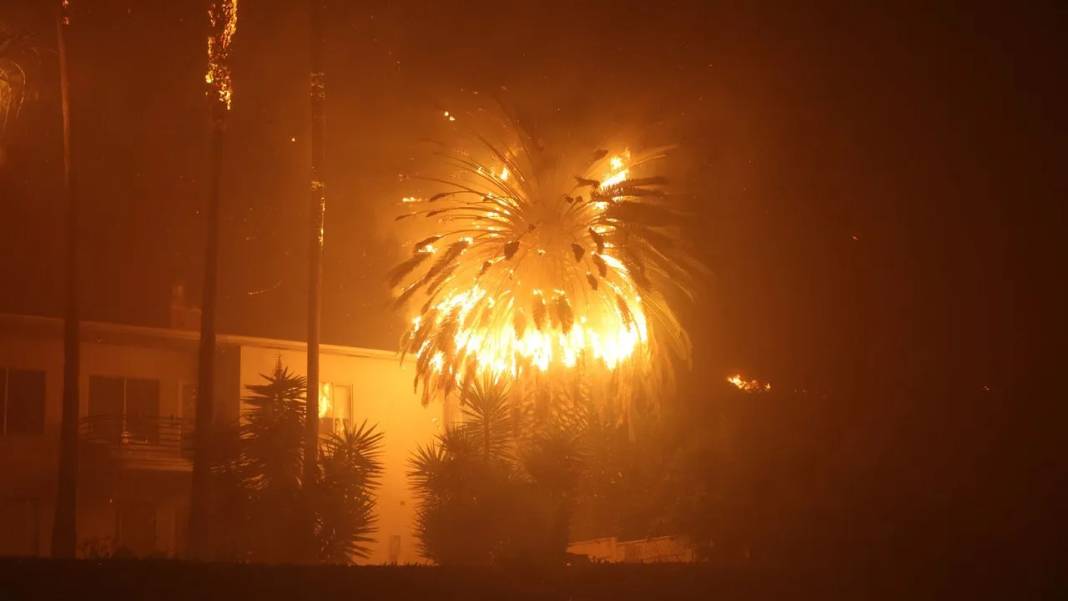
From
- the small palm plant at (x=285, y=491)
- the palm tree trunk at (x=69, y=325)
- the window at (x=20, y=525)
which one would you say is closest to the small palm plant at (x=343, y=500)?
the small palm plant at (x=285, y=491)

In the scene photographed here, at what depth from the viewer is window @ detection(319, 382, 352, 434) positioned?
38875 millimetres

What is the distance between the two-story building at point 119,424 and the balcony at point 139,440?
0.11 feet

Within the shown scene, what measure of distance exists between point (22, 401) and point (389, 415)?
1236cm

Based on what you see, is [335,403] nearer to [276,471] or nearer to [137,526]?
[137,526]

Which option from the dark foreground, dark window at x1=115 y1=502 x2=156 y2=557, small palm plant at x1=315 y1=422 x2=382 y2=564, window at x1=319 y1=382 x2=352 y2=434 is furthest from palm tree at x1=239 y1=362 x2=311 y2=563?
window at x1=319 y1=382 x2=352 y2=434

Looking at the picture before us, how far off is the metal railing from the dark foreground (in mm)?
16948

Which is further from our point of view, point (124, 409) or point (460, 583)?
point (124, 409)

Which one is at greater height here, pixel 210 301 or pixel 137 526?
pixel 210 301

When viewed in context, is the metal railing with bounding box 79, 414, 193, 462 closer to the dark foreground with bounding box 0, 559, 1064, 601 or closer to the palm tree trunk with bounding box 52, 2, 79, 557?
the palm tree trunk with bounding box 52, 2, 79, 557

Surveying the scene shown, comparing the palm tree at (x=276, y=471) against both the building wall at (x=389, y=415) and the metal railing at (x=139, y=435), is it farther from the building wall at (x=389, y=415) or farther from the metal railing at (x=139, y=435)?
the building wall at (x=389, y=415)

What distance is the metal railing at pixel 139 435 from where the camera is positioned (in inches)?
1265

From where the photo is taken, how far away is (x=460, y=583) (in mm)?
15820

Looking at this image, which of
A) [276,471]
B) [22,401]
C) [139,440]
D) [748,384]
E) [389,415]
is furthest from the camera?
[389,415]

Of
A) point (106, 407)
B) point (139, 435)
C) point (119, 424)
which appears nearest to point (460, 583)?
point (119, 424)
